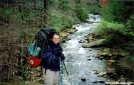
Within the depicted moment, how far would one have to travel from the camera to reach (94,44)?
25359mm

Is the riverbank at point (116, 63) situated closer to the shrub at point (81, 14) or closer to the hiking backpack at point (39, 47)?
the hiking backpack at point (39, 47)

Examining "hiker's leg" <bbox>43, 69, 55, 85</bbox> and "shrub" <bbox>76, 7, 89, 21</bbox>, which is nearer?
"hiker's leg" <bbox>43, 69, 55, 85</bbox>

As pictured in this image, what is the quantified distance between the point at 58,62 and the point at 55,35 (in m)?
0.69

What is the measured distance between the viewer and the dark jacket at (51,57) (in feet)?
18.4

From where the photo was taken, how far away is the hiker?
5637 millimetres

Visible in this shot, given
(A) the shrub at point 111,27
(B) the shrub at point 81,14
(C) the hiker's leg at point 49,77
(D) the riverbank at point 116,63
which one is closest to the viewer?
(C) the hiker's leg at point 49,77

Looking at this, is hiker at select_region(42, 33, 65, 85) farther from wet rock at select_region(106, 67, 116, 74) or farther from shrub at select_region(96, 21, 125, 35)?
shrub at select_region(96, 21, 125, 35)

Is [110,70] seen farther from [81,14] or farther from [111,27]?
[81,14]

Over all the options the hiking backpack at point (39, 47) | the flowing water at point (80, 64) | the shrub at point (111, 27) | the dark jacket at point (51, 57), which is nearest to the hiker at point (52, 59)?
the dark jacket at point (51, 57)

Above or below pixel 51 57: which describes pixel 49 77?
below

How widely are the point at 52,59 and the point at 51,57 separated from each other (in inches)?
2.3

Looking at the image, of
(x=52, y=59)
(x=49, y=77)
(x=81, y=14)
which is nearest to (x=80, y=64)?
(x=49, y=77)

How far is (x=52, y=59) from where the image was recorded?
18.5 feet

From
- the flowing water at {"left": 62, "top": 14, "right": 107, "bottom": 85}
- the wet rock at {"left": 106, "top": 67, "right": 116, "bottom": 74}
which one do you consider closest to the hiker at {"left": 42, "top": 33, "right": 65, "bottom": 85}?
the flowing water at {"left": 62, "top": 14, "right": 107, "bottom": 85}
